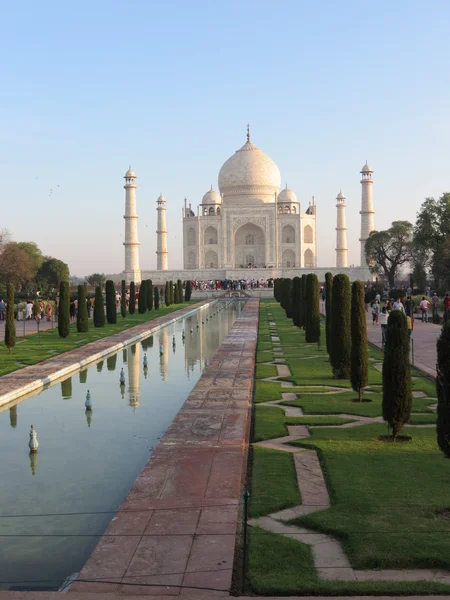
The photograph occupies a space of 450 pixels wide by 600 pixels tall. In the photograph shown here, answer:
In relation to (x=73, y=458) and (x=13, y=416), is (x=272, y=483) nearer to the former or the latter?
(x=73, y=458)

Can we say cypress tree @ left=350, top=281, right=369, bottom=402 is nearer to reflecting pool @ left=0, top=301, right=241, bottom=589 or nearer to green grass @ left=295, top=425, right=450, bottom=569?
green grass @ left=295, top=425, right=450, bottom=569

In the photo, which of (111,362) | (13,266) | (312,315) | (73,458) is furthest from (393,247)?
(73,458)

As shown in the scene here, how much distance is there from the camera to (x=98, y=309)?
18.8m

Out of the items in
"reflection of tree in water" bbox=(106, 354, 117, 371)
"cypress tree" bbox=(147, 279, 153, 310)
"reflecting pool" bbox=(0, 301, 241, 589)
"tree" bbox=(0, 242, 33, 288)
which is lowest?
"reflecting pool" bbox=(0, 301, 241, 589)

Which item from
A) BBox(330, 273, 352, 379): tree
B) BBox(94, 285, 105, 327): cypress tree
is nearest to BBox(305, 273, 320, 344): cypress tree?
BBox(330, 273, 352, 379): tree

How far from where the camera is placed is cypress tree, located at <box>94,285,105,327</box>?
18656mm

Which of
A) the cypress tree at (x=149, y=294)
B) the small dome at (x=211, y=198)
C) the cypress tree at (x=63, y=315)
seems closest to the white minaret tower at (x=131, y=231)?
the small dome at (x=211, y=198)

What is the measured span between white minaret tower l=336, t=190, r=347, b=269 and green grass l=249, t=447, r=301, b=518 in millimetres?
41037

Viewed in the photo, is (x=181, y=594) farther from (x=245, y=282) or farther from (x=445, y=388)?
(x=245, y=282)

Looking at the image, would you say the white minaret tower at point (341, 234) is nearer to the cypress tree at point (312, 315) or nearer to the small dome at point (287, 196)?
the small dome at point (287, 196)

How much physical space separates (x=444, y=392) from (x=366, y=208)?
4058 cm

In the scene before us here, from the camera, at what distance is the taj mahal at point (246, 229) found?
4488 centimetres

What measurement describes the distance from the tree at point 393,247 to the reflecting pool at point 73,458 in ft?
89.9

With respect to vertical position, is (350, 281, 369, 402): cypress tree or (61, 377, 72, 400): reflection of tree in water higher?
(350, 281, 369, 402): cypress tree
